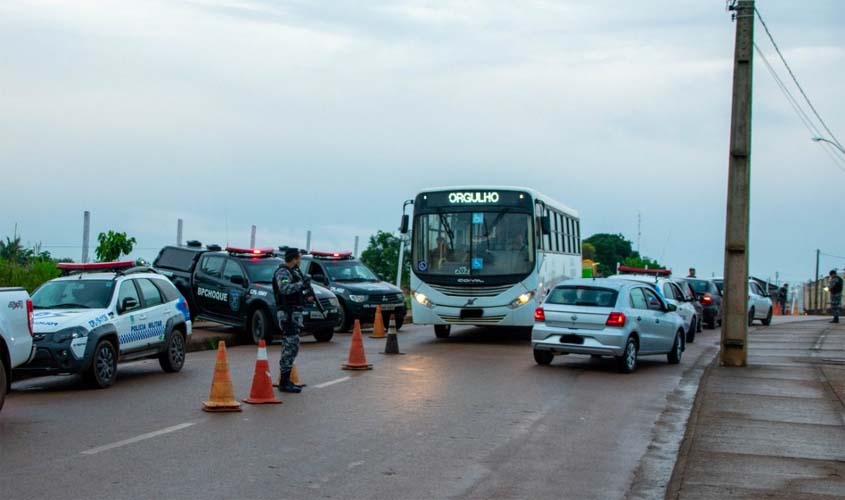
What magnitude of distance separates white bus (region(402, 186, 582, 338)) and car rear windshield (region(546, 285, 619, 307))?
4.39m

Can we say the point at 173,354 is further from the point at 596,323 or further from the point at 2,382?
the point at 596,323

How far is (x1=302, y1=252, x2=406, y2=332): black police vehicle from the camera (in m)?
26.5

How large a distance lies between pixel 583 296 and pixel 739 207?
3.79 metres

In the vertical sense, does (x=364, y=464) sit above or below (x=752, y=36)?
below

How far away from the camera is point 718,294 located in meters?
35.2

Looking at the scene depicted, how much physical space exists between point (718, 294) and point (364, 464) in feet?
91.2

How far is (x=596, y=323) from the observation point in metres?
17.9

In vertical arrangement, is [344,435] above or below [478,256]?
below

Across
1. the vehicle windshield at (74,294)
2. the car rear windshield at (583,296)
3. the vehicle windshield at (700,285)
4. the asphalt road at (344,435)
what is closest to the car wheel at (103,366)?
the asphalt road at (344,435)

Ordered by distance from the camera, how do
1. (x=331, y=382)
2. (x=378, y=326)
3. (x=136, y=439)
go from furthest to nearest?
(x=378, y=326) < (x=331, y=382) < (x=136, y=439)

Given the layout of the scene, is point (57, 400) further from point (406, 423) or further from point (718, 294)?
point (718, 294)

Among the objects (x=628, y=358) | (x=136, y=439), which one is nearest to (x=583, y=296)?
(x=628, y=358)

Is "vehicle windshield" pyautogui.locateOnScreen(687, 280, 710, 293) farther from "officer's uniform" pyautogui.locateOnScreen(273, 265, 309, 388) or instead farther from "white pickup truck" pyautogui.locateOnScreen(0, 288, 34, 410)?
"white pickup truck" pyautogui.locateOnScreen(0, 288, 34, 410)

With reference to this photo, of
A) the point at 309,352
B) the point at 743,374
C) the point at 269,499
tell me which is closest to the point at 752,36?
the point at 743,374
